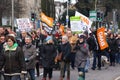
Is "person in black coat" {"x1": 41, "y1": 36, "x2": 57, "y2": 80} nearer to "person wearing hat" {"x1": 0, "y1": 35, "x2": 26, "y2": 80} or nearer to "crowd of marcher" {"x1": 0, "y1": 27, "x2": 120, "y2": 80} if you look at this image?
"crowd of marcher" {"x1": 0, "y1": 27, "x2": 120, "y2": 80}

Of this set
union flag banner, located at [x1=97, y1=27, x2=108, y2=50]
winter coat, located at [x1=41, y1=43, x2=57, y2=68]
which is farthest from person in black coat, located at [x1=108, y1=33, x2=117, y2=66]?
winter coat, located at [x1=41, y1=43, x2=57, y2=68]

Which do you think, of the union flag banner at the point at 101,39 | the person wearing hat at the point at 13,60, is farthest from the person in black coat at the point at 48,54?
the union flag banner at the point at 101,39

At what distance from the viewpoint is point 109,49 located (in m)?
24.5

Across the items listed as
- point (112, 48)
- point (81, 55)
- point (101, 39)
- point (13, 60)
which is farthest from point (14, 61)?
point (112, 48)

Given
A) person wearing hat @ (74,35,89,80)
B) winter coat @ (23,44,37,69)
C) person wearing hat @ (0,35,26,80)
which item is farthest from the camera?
person wearing hat @ (74,35,89,80)

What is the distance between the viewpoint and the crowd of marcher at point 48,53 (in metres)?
11.0

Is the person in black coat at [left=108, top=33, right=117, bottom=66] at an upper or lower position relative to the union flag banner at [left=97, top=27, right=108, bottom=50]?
lower

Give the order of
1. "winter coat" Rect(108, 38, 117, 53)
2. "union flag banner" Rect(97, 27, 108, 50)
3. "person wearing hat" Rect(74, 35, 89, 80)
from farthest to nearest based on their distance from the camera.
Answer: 1. "winter coat" Rect(108, 38, 117, 53)
2. "union flag banner" Rect(97, 27, 108, 50)
3. "person wearing hat" Rect(74, 35, 89, 80)

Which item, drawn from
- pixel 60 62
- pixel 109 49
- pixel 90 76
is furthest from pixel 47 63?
pixel 109 49

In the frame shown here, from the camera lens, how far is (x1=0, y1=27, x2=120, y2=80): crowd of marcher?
11.0 meters

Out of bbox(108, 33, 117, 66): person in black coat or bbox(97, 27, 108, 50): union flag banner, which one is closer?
bbox(97, 27, 108, 50): union flag banner

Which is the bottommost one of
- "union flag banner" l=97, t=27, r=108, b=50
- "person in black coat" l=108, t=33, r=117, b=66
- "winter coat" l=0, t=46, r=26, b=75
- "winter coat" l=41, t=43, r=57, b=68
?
"person in black coat" l=108, t=33, r=117, b=66

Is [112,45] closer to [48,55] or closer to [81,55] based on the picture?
[48,55]

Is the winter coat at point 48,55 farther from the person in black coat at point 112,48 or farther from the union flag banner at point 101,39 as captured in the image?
the person in black coat at point 112,48
